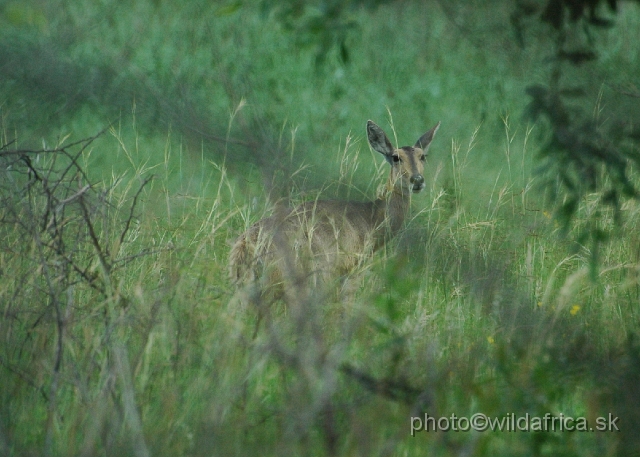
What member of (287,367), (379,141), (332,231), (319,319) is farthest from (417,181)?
(287,367)

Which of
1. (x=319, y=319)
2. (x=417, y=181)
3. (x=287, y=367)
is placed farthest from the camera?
(x=417, y=181)

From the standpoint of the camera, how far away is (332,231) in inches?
227

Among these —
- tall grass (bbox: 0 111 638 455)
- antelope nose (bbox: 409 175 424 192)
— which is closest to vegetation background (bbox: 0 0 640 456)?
tall grass (bbox: 0 111 638 455)

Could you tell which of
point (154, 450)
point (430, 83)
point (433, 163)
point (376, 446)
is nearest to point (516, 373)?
point (376, 446)

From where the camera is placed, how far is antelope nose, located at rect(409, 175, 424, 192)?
6.54 m

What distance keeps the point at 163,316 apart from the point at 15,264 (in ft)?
2.27

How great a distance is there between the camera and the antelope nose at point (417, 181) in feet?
21.4

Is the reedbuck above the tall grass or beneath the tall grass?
above

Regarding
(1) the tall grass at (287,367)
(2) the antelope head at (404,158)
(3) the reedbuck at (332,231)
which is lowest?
(1) the tall grass at (287,367)

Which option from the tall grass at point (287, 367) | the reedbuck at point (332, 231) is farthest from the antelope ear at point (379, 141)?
the tall grass at point (287, 367)

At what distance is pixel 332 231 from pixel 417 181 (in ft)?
3.30

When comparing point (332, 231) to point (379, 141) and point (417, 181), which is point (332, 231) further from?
point (379, 141)

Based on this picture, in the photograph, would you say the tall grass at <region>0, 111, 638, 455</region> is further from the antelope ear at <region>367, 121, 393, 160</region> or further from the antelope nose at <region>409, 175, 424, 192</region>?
the antelope ear at <region>367, 121, 393, 160</region>

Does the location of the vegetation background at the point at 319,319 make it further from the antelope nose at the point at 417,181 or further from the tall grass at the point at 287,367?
the antelope nose at the point at 417,181
